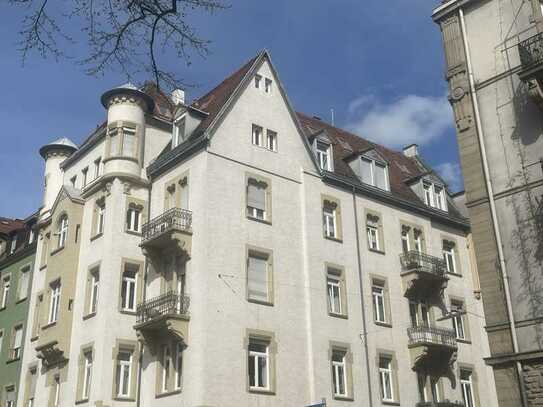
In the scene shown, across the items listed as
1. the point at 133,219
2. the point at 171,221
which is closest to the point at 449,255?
the point at 171,221

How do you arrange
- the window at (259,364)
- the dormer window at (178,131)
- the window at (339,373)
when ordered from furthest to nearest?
the dormer window at (178,131), the window at (339,373), the window at (259,364)

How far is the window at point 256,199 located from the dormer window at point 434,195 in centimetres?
1242

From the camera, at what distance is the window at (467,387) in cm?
3438

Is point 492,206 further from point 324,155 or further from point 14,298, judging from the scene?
point 14,298

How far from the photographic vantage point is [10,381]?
36219mm

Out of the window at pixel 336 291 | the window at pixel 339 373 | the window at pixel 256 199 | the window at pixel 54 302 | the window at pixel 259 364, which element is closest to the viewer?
the window at pixel 259 364

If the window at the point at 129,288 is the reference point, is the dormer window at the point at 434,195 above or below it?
above

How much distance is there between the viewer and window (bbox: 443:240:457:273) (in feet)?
124

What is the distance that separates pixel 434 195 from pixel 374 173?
201 inches

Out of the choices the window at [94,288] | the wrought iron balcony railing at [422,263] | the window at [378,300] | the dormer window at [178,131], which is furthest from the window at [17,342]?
the wrought iron balcony railing at [422,263]

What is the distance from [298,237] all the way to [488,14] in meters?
12.6

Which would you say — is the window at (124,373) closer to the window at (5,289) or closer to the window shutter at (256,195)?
the window shutter at (256,195)

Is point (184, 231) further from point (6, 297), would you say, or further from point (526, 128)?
point (6, 297)

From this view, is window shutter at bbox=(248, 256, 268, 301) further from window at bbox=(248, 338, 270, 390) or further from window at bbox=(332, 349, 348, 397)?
window at bbox=(332, 349, 348, 397)
